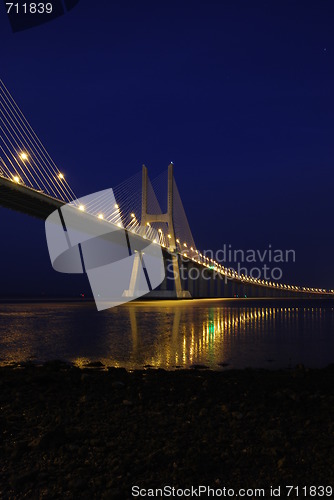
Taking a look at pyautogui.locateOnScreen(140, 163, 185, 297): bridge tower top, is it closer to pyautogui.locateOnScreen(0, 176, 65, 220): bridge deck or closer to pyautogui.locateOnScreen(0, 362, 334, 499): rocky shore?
pyautogui.locateOnScreen(0, 176, 65, 220): bridge deck

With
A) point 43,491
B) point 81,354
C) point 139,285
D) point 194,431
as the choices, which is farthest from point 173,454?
point 139,285

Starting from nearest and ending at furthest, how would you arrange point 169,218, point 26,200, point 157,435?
1. point 157,435
2. point 26,200
3. point 169,218

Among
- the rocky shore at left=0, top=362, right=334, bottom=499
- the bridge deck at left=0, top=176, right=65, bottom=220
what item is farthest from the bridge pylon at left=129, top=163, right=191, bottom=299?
the rocky shore at left=0, top=362, right=334, bottom=499

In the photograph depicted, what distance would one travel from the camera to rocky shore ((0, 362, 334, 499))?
295 centimetres

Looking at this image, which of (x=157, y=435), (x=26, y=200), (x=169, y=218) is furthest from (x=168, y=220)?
(x=157, y=435)

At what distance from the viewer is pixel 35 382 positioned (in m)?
5.96

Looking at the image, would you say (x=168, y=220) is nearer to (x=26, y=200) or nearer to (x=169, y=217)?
(x=169, y=217)

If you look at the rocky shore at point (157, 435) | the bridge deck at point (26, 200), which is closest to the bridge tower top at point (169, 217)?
the bridge deck at point (26, 200)

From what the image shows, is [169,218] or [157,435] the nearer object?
[157,435]

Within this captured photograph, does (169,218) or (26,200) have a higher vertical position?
(169,218)

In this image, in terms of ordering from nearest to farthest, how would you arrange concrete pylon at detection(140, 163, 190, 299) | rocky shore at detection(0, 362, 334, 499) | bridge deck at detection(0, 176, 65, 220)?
rocky shore at detection(0, 362, 334, 499) < bridge deck at detection(0, 176, 65, 220) < concrete pylon at detection(140, 163, 190, 299)

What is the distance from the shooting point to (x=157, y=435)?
379 cm

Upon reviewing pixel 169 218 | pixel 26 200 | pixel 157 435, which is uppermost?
pixel 169 218

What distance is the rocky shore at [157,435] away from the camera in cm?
295
